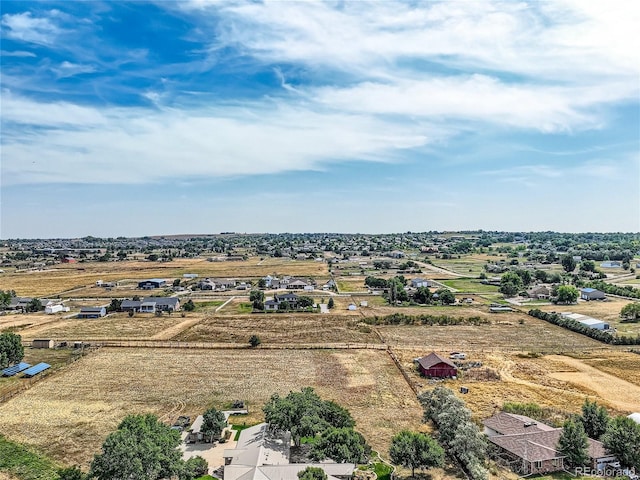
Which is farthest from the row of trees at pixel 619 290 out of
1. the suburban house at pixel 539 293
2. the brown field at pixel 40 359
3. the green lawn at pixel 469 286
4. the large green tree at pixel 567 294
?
the brown field at pixel 40 359

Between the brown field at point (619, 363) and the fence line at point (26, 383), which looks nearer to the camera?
the fence line at point (26, 383)

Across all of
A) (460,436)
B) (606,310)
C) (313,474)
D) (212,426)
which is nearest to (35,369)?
(212,426)

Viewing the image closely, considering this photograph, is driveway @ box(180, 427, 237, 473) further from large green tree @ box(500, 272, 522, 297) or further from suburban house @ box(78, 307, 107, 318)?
large green tree @ box(500, 272, 522, 297)

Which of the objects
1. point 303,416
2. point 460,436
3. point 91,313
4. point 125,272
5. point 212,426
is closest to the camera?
point 460,436

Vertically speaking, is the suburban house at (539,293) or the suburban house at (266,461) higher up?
the suburban house at (539,293)

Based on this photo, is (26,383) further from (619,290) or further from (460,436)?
(619,290)

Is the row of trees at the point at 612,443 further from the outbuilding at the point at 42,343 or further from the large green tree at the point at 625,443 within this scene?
the outbuilding at the point at 42,343
